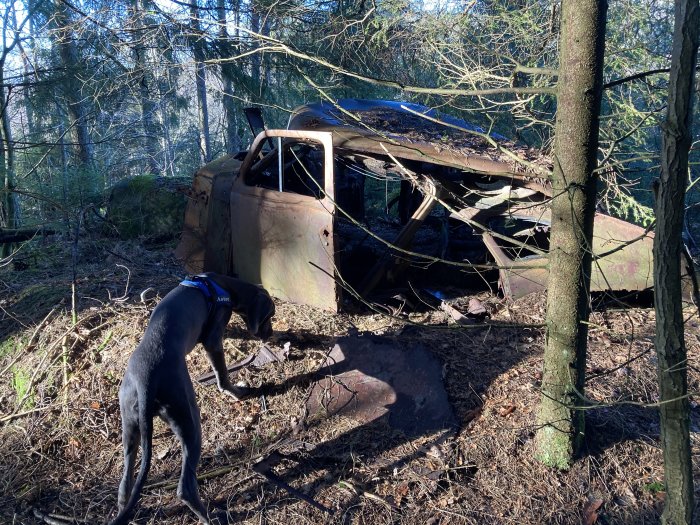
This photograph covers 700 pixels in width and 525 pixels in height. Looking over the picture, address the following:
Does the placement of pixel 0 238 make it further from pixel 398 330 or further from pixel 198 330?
pixel 398 330

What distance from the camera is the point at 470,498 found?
11.6 ft

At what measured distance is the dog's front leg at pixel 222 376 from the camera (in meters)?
4.29

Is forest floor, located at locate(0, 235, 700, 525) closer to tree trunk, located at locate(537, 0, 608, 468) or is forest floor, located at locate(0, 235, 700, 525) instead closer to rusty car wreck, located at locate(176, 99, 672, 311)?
tree trunk, located at locate(537, 0, 608, 468)

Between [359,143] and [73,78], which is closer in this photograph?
[359,143]

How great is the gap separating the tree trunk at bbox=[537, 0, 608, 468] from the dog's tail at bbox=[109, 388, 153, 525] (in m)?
2.12

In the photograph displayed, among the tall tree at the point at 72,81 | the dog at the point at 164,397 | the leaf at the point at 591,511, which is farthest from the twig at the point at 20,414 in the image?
the tall tree at the point at 72,81

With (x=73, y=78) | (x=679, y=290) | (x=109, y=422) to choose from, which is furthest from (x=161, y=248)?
(x=679, y=290)

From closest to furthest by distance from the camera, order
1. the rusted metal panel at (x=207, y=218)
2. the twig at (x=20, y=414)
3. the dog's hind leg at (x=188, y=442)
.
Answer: the dog's hind leg at (x=188, y=442), the twig at (x=20, y=414), the rusted metal panel at (x=207, y=218)

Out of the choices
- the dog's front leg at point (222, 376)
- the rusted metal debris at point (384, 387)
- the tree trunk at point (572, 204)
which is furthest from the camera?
the dog's front leg at point (222, 376)

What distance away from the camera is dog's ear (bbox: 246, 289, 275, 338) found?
4613 millimetres

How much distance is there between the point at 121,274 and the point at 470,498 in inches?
170

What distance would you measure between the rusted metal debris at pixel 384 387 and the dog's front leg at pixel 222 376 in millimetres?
520

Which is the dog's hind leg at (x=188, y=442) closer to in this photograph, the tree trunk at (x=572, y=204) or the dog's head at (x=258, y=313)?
the dog's head at (x=258, y=313)

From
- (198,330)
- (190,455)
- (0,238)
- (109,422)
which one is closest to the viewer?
(190,455)
